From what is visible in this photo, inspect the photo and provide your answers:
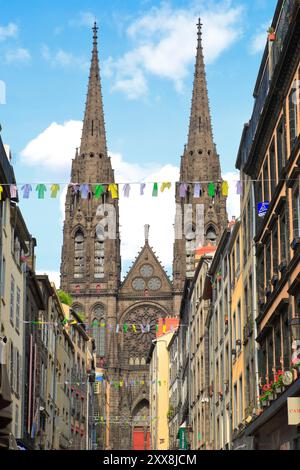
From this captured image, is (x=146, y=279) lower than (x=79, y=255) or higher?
lower

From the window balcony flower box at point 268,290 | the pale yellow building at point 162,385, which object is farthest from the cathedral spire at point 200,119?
the window balcony flower box at point 268,290

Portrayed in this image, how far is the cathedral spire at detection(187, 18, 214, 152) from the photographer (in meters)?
141

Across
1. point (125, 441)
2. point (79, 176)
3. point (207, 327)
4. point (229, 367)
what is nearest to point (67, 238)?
point (79, 176)

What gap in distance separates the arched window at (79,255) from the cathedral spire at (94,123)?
43.6 feet

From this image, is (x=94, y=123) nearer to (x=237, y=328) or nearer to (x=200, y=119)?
(x=200, y=119)

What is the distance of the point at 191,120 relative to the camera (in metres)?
143

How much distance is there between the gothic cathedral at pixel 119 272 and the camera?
132 meters

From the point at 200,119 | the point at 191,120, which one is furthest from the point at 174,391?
the point at 191,120

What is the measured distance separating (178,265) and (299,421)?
4389 inches

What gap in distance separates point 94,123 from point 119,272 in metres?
22.7

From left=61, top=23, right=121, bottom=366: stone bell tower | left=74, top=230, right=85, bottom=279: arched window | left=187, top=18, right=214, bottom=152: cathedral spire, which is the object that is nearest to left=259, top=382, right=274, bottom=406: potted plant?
left=61, top=23, right=121, bottom=366: stone bell tower

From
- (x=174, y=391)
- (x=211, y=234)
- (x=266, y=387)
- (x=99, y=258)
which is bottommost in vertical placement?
(x=266, y=387)

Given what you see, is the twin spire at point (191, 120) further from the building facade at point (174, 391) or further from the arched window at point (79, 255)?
the building facade at point (174, 391)

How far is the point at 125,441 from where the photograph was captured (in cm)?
13175
